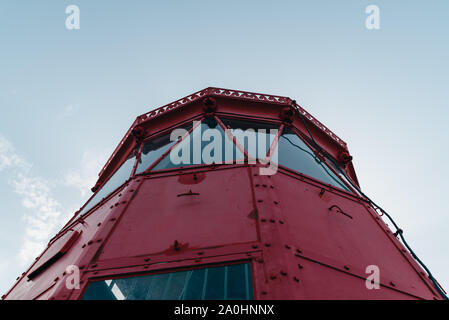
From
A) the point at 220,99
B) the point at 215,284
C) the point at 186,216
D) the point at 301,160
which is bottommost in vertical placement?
the point at 215,284

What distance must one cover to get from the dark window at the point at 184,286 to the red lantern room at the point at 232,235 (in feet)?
0.04

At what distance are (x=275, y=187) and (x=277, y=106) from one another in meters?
3.57

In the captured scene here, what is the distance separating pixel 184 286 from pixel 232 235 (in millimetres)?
822

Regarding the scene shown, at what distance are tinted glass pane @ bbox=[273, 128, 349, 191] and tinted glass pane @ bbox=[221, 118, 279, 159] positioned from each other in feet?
0.90

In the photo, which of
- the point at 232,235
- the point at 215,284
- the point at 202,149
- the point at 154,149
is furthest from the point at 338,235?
the point at 154,149

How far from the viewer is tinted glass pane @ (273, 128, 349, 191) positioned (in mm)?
5938

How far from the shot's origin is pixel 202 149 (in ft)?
20.5

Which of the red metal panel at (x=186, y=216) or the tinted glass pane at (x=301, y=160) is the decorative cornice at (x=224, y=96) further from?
the red metal panel at (x=186, y=216)

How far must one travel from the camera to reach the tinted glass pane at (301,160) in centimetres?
594

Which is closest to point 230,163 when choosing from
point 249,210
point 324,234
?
point 249,210

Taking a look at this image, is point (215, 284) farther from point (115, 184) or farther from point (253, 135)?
point (115, 184)

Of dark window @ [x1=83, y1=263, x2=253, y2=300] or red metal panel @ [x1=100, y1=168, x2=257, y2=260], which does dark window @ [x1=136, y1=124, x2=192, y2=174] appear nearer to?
red metal panel @ [x1=100, y1=168, x2=257, y2=260]
